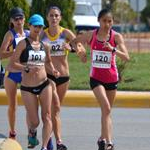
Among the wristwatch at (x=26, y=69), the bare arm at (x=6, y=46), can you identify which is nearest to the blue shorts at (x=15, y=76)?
the bare arm at (x=6, y=46)

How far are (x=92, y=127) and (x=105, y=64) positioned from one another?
230cm

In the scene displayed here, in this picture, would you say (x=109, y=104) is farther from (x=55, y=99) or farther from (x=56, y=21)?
(x=56, y=21)

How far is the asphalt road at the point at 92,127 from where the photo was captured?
913cm

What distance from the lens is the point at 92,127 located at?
10602mm

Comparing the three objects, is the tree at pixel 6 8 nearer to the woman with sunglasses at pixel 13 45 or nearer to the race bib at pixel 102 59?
the woman with sunglasses at pixel 13 45

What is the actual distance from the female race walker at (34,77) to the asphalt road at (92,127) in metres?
0.87

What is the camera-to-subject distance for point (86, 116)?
39.0 ft

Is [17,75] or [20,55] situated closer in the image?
[20,55]

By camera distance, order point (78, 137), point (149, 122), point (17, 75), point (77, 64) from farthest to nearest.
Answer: point (77, 64) < point (149, 122) < point (78, 137) < point (17, 75)

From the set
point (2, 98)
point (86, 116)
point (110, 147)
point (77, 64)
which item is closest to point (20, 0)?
point (77, 64)

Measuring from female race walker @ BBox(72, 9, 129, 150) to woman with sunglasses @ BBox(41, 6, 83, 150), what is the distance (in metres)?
0.30

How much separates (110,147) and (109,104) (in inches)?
21.7

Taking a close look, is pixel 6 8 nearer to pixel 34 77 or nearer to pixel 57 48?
pixel 57 48

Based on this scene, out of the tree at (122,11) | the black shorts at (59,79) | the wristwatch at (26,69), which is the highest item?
the wristwatch at (26,69)
